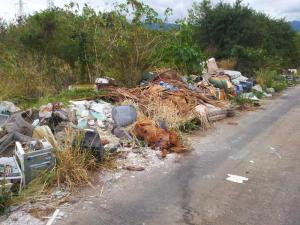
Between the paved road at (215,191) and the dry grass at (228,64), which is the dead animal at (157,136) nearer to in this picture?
the paved road at (215,191)

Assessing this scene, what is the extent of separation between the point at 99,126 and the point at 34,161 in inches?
94.5

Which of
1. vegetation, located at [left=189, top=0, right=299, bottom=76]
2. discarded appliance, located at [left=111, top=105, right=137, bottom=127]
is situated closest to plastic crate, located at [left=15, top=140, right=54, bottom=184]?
discarded appliance, located at [left=111, top=105, right=137, bottom=127]

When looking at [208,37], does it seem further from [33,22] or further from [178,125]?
[178,125]

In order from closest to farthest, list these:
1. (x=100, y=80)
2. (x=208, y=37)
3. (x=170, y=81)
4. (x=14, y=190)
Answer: (x=14, y=190) < (x=100, y=80) < (x=170, y=81) < (x=208, y=37)

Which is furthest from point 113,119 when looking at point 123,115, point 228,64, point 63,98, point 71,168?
point 228,64

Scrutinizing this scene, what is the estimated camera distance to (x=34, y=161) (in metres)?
4.63

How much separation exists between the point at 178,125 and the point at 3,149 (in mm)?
3413

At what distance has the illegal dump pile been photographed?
475cm

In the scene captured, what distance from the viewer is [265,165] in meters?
5.70

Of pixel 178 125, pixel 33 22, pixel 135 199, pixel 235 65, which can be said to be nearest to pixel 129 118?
pixel 178 125

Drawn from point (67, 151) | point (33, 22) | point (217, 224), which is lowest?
point (217, 224)

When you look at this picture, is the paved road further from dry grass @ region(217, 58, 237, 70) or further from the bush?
dry grass @ region(217, 58, 237, 70)

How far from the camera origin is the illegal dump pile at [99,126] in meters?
4.75

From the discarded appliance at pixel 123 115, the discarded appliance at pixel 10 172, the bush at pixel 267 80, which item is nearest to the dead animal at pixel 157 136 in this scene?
the discarded appliance at pixel 123 115
